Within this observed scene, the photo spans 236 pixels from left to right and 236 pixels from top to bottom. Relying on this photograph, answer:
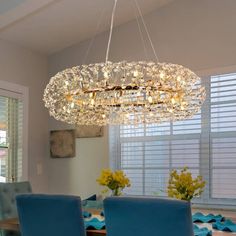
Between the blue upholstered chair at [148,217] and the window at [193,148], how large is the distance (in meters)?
2.49

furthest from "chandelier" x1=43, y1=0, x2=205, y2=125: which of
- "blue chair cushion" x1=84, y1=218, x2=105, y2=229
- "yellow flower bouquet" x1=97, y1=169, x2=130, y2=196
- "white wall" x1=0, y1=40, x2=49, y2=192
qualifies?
"white wall" x1=0, y1=40, x2=49, y2=192

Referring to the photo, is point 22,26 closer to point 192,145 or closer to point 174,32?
point 174,32

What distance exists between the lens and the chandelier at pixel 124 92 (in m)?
2.89

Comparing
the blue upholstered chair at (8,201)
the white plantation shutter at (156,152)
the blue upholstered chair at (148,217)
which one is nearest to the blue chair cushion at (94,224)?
the blue upholstered chair at (148,217)

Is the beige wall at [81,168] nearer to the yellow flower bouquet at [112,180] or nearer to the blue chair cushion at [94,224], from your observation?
the yellow flower bouquet at [112,180]

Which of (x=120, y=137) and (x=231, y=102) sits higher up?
(x=231, y=102)

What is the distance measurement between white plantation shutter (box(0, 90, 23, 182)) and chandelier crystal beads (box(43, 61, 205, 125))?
155 centimetres

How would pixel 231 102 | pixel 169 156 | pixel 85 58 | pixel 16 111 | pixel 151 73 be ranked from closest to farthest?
pixel 151 73 → pixel 231 102 → pixel 169 156 → pixel 16 111 → pixel 85 58

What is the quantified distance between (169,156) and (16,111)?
2030 millimetres

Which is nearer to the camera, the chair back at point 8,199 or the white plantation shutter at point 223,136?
the chair back at point 8,199

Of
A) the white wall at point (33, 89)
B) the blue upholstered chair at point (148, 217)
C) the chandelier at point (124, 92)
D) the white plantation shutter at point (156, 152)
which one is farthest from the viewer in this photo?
the white wall at point (33, 89)

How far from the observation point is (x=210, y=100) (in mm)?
4508

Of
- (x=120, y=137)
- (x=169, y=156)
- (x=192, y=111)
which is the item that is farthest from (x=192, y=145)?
(x=192, y=111)

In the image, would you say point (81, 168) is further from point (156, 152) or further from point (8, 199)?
point (8, 199)
